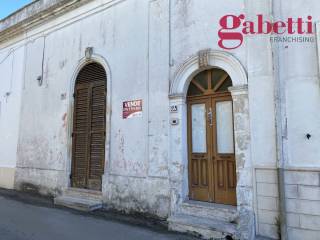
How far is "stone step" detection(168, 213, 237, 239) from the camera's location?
462cm

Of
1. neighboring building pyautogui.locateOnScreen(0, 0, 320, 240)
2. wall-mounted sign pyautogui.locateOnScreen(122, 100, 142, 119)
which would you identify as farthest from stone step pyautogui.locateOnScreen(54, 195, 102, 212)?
wall-mounted sign pyautogui.locateOnScreen(122, 100, 142, 119)

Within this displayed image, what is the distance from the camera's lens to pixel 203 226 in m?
4.80

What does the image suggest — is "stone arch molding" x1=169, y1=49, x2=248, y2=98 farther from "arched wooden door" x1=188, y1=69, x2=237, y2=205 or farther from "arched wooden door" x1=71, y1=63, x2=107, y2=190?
"arched wooden door" x1=71, y1=63, x2=107, y2=190

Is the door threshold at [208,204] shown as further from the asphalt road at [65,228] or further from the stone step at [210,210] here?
the asphalt road at [65,228]

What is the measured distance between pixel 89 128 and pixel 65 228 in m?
2.87

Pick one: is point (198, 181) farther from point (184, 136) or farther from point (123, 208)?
point (123, 208)

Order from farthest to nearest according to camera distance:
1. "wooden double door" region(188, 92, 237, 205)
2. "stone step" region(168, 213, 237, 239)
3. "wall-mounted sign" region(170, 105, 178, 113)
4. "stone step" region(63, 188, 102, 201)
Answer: "stone step" region(63, 188, 102, 201), "wall-mounted sign" region(170, 105, 178, 113), "wooden double door" region(188, 92, 237, 205), "stone step" region(168, 213, 237, 239)

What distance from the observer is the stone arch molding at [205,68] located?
5117 millimetres

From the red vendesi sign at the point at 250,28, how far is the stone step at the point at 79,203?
444 cm

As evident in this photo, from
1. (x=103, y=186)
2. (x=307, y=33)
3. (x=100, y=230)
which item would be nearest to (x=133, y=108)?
(x=103, y=186)

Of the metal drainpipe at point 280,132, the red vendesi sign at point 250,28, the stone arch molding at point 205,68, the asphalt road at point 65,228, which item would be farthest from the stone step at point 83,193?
the red vendesi sign at point 250,28

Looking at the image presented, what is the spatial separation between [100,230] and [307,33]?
15.9 feet

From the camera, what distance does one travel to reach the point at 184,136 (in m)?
5.75

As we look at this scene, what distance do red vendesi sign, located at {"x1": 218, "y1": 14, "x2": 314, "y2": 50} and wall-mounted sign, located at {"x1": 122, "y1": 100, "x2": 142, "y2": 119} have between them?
2201mm
